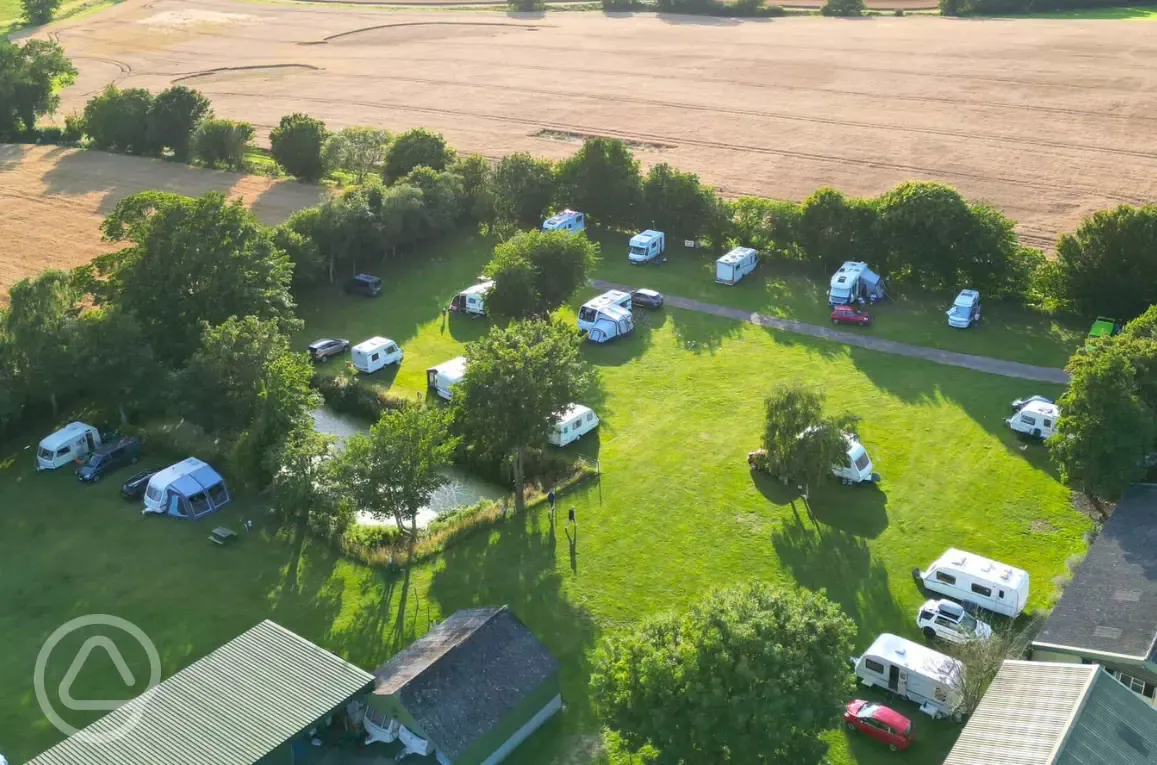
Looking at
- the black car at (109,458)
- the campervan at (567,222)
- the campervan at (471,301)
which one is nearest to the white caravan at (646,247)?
the campervan at (567,222)

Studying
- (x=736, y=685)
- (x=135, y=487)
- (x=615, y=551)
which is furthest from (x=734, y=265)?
(x=736, y=685)

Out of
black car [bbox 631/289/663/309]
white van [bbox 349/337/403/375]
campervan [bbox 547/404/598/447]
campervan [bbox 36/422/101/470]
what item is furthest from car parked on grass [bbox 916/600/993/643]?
campervan [bbox 36/422/101/470]

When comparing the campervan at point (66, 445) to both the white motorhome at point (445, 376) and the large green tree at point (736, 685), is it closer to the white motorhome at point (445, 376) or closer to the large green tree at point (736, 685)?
the white motorhome at point (445, 376)

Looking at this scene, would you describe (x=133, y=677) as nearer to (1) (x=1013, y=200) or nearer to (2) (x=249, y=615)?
(2) (x=249, y=615)

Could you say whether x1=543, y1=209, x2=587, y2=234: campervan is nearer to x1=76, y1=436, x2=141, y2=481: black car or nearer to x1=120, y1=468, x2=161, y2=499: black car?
x1=76, y1=436, x2=141, y2=481: black car

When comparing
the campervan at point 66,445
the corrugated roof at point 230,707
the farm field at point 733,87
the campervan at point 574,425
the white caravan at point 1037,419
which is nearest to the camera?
the corrugated roof at point 230,707

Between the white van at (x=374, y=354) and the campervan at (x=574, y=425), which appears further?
the white van at (x=374, y=354)

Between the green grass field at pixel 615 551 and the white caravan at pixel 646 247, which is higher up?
the white caravan at pixel 646 247
